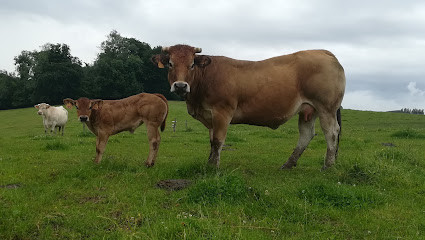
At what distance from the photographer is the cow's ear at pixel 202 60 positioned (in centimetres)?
754

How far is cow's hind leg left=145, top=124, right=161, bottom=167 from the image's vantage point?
27.6ft

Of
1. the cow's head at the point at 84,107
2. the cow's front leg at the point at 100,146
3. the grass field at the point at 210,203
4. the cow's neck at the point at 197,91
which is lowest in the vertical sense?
the grass field at the point at 210,203

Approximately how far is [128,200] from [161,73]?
71.0 meters

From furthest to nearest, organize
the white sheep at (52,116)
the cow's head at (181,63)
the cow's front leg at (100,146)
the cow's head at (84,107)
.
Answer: the white sheep at (52,116) < the cow's front leg at (100,146) < the cow's head at (84,107) < the cow's head at (181,63)

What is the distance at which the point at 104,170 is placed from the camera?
7312 millimetres

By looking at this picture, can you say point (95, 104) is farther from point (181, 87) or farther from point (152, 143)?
point (181, 87)

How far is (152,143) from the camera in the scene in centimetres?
848

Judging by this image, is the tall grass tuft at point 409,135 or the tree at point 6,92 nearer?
the tall grass tuft at point 409,135

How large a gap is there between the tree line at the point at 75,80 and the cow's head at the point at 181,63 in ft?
195

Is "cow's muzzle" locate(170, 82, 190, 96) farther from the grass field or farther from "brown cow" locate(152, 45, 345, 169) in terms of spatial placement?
the grass field

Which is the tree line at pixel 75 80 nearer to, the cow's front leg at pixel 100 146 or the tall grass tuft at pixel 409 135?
the tall grass tuft at pixel 409 135

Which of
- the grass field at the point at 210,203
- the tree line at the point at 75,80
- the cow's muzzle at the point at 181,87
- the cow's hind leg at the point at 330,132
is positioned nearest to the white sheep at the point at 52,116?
the grass field at the point at 210,203

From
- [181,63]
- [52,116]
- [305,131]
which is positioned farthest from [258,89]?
[52,116]

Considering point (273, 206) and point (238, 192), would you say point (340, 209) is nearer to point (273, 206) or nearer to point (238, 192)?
point (273, 206)
